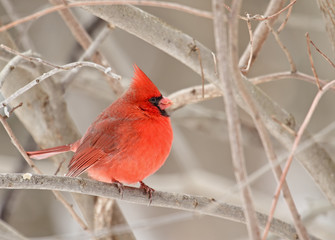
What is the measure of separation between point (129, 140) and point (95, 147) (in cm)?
20

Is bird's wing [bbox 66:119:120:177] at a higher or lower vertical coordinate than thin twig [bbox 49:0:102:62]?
lower

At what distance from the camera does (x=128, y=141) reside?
102 inches

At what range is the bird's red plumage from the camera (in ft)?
8.36

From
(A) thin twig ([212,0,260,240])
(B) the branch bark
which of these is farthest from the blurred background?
(A) thin twig ([212,0,260,240])

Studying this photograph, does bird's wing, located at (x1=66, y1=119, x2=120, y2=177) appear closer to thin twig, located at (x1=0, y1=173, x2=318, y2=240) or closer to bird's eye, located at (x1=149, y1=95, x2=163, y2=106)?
bird's eye, located at (x1=149, y1=95, x2=163, y2=106)

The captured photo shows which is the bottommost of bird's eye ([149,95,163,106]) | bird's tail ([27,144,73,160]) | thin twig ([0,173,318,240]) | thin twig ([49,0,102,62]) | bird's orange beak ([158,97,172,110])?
thin twig ([0,173,318,240])

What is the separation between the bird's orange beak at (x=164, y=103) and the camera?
2680mm

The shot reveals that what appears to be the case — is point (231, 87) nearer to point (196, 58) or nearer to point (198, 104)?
point (196, 58)

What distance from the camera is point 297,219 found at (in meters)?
1.43

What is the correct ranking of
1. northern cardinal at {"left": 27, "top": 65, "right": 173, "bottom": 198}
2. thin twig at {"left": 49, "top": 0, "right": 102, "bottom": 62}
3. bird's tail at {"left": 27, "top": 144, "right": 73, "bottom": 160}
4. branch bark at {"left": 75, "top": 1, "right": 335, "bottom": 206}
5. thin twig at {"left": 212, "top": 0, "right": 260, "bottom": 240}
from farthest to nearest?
1. thin twig at {"left": 49, "top": 0, "right": 102, "bottom": 62}
2. bird's tail at {"left": 27, "top": 144, "right": 73, "bottom": 160}
3. northern cardinal at {"left": 27, "top": 65, "right": 173, "bottom": 198}
4. branch bark at {"left": 75, "top": 1, "right": 335, "bottom": 206}
5. thin twig at {"left": 212, "top": 0, "right": 260, "bottom": 240}

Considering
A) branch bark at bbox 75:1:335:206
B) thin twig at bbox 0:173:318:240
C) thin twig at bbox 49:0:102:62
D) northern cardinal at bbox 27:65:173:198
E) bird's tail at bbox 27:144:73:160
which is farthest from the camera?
thin twig at bbox 49:0:102:62

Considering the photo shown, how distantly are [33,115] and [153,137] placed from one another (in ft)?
2.30

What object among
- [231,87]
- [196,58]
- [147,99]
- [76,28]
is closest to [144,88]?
[147,99]

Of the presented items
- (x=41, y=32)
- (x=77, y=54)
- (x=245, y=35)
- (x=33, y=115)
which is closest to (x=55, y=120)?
(x=33, y=115)
